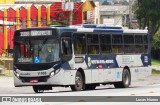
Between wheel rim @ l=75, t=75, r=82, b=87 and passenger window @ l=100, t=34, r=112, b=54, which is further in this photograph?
passenger window @ l=100, t=34, r=112, b=54

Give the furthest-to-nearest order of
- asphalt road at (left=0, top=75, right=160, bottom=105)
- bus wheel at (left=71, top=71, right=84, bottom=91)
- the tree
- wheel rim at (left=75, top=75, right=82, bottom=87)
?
1. the tree
2. wheel rim at (left=75, top=75, right=82, bottom=87)
3. bus wheel at (left=71, top=71, right=84, bottom=91)
4. asphalt road at (left=0, top=75, right=160, bottom=105)

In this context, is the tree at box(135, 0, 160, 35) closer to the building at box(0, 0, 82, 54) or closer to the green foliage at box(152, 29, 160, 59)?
the building at box(0, 0, 82, 54)

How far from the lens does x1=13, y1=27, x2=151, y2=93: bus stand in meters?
28.3

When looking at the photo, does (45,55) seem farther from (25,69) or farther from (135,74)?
(135,74)

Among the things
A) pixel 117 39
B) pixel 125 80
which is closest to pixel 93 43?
pixel 117 39

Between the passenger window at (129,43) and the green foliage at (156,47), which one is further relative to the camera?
the green foliage at (156,47)

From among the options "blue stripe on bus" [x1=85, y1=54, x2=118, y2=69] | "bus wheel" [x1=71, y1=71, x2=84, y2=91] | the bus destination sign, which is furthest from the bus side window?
"blue stripe on bus" [x1=85, y1=54, x2=118, y2=69]

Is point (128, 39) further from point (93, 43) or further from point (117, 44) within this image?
point (93, 43)

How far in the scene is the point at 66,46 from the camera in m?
28.7

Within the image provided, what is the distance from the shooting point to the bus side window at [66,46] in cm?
2853

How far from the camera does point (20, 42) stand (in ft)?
95.0

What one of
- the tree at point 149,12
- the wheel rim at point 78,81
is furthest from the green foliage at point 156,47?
the wheel rim at point 78,81

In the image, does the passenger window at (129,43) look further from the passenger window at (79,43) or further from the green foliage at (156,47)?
the green foliage at (156,47)

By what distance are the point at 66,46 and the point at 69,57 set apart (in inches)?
21.1
